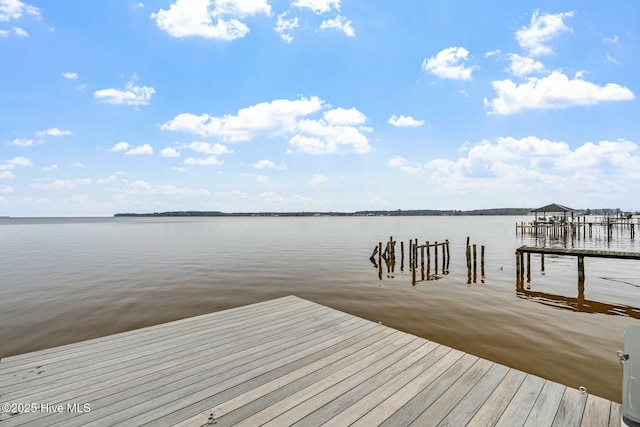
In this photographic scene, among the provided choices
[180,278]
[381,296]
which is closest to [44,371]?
[381,296]

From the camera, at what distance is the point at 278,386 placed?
462 cm

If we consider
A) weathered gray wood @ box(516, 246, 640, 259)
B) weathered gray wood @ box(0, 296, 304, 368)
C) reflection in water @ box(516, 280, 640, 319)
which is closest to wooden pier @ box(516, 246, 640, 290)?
weathered gray wood @ box(516, 246, 640, 259)

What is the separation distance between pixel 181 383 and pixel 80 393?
54.7 inches

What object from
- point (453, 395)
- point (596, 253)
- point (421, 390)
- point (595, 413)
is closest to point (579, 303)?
point (596, 253)

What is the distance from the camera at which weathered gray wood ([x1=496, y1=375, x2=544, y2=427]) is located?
3873 millimetres

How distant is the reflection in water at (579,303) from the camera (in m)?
11.9

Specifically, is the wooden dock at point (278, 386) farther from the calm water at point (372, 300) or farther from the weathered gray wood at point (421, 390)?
the calm water at point (372, 300)

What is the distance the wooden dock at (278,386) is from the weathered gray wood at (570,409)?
0.01 m

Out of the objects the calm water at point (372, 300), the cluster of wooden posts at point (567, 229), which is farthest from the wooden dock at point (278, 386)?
the cluster of wooden posts at point (567, 229)

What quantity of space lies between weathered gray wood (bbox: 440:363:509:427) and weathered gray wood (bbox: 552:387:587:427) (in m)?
0.78

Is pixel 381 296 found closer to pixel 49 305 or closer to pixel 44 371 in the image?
pixel 44 371

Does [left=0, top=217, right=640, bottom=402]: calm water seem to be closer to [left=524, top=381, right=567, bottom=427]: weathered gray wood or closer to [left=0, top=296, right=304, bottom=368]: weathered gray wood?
[left=524, top=381, right=567, bottom=427]: weathered gray wood

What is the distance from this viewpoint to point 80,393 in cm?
451

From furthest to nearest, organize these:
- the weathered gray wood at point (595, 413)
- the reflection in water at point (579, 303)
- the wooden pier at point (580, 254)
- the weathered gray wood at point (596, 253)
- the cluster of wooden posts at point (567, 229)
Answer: the cluster of wooden posts at point (567, 229)
the wooden pier at point (580, 254)
the weathered gray wood at point (596, 253)
the reflection in water at point (579, 303)
the weathered gray wood at point (595, 413)
